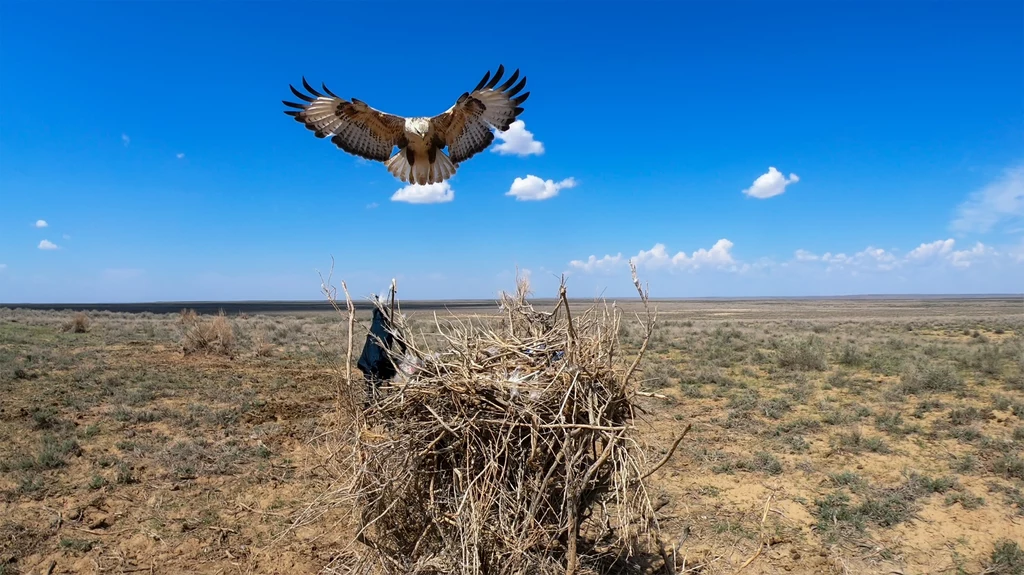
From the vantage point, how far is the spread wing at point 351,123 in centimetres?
607

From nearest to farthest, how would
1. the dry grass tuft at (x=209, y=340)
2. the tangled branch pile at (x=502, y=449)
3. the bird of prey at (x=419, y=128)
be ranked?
the tangled branch pile at (x=502, y=449) → the bird of prey at (x=419, y=128) → the dry grass tuft at (x=209, y=340)

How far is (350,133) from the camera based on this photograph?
649 cm

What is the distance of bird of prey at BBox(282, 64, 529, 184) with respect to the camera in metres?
5.83

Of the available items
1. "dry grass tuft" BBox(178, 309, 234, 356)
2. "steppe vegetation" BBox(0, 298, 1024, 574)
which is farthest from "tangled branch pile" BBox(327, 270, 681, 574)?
"dry grass tuft" BBox(178, 309, 234, 356)

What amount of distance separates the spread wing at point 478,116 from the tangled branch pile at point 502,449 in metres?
3.01

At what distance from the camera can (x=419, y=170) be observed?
6.78 metres

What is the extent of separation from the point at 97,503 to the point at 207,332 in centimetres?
1146

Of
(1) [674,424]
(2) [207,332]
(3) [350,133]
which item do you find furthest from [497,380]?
(2) [207,332]

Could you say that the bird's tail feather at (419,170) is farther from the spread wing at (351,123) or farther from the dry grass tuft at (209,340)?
the dry grass tuft at (209,340)

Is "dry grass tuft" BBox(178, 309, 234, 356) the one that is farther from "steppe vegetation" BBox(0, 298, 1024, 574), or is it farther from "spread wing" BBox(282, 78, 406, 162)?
"spread wing" BBox(282, 78, 406, 162)

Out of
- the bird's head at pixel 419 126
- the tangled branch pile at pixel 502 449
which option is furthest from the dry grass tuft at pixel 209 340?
the tangled branch pile at pixel 502 449

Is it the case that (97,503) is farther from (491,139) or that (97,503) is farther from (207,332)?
(207,332)

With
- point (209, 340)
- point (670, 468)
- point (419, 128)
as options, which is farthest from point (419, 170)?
point (209, 340)

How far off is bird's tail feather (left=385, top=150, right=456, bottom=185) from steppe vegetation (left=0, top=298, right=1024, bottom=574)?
5.42 feet
